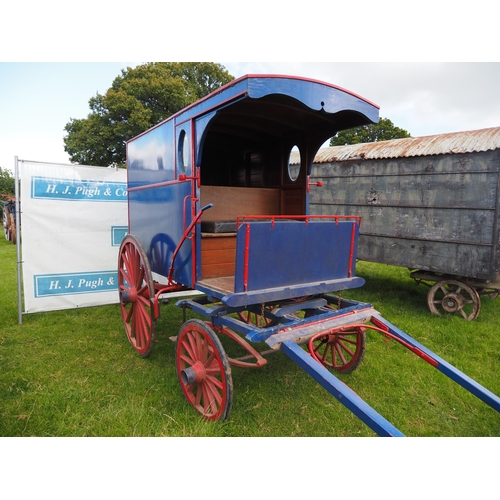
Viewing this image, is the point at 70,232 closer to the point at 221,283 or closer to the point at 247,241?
the point at 221,283

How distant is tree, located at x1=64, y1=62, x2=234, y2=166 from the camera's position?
18297mm

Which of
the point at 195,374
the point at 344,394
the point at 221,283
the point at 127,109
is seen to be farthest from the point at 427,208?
the point at 127,109

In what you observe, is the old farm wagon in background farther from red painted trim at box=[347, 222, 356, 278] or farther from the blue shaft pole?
the blue shaft pole

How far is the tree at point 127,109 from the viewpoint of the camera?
18297 mm

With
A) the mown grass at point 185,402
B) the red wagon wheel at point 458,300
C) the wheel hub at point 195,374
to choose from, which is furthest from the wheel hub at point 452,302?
the wheel hub at point 195,374

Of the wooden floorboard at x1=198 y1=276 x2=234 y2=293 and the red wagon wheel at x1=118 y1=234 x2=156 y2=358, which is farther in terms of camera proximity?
the red wagon wheel at x1=118 y1=234 x2=156 y2=358

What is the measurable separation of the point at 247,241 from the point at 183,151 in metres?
1.50

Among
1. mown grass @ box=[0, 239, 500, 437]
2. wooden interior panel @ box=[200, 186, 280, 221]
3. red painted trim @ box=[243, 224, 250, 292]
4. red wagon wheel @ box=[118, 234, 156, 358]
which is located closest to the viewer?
red painted trim @ box=[243, 224, 250, 292]

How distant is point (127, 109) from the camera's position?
1822 cm

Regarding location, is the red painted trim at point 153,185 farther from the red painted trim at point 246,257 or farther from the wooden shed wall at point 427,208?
the wooden shed wall at point 427,208

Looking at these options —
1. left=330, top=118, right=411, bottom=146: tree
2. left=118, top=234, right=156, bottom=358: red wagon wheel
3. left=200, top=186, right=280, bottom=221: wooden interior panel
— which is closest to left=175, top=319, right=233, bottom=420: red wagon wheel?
left=118, top=234, right=156, bottom=358: red wagon wheel

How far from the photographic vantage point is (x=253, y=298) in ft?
9.37

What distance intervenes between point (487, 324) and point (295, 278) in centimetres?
409

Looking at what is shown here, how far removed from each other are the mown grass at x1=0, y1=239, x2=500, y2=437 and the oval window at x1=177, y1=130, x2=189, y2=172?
87.7 inches
